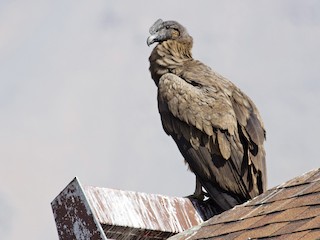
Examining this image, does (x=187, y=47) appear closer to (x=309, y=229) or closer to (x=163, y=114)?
(x=163, y=114)

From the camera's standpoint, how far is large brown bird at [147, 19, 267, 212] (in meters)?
8.88

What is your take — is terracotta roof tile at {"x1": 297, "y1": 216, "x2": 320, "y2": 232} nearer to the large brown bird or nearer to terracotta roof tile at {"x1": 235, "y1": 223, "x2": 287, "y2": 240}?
terracotta roof tile at {"x1": 235, "y1": 223, "x2": 287, "y2": 240}

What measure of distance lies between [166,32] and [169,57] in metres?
0.59

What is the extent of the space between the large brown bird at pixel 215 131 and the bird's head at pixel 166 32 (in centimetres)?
93

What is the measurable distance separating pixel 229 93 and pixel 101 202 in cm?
355

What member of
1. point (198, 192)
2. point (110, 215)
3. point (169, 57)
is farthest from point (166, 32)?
point (110, 215)

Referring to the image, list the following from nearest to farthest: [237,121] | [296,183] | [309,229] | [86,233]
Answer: [309,229] < [296,183] < [86,233] < [237,121]

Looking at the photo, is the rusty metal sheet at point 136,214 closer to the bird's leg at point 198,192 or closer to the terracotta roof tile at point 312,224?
the terracotta roof tile at point 312,224

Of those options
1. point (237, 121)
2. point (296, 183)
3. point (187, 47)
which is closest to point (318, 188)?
point (296, 183)

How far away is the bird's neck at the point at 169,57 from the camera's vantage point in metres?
10.2

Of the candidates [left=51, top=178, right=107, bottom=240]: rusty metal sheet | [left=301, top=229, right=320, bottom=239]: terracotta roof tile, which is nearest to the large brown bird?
[left=51, top=178, right=107, bottom=240]: rusty metal sheet

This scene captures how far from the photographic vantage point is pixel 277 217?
5.06 meters

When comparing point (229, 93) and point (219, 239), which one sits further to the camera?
point (229, 93)

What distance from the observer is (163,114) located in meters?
9.58
